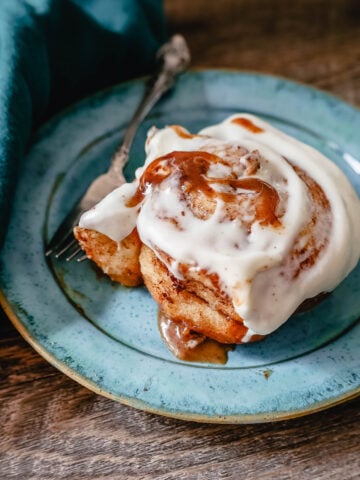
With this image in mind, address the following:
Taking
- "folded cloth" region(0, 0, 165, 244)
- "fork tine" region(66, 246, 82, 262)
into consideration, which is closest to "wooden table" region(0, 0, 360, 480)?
"fork tine" region(66, 246, 82, 262)

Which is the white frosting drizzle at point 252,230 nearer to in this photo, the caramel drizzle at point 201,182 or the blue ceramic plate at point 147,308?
the caramel drizzle at point 201,182

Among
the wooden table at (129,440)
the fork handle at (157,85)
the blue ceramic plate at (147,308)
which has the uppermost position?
the fork handle at (157,85)

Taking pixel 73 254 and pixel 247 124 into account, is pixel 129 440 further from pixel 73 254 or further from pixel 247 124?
pixel 247 124

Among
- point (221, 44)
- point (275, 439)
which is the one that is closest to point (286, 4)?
point (221, 44)

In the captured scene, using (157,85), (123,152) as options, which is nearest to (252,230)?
(123,152)

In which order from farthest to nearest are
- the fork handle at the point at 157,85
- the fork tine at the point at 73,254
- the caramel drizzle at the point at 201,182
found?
the fork handle at the point at 157,85 < the fork tine at the point at 73,254 < the caramel drizzle at the point at 201,182

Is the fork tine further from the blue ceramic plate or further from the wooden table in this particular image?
the wooden table

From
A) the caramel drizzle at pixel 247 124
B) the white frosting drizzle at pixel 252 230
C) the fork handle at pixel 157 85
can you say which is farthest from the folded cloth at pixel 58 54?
the caramel drizzle at pixel 247 124
